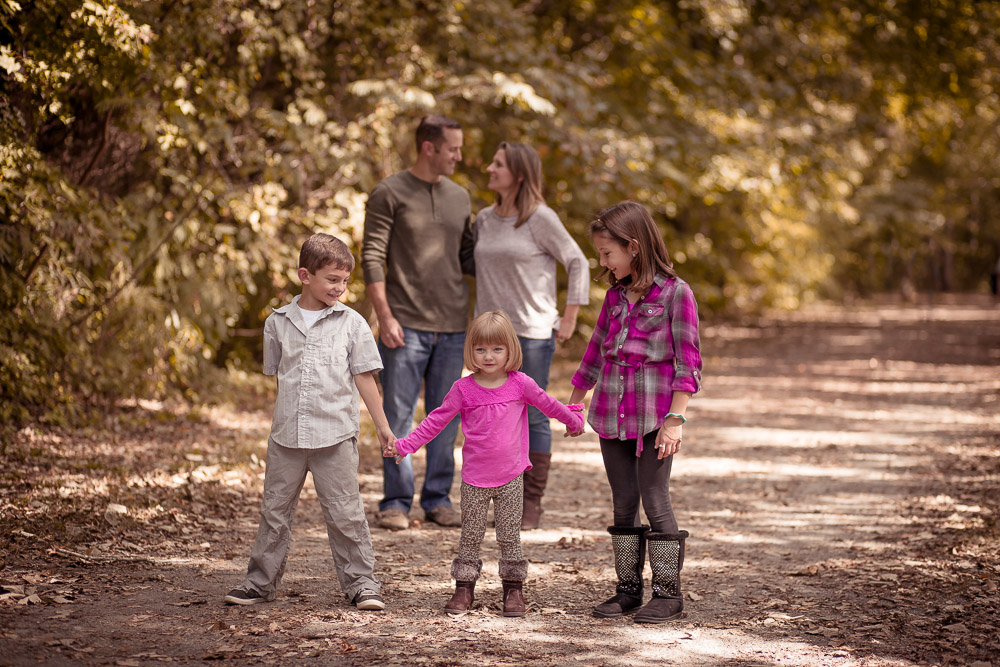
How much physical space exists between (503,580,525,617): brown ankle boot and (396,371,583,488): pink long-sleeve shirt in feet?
1.55

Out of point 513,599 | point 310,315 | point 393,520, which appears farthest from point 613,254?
point 393,520

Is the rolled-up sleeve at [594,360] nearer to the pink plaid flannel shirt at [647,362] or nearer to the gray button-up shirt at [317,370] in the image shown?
the pink plaid flannel shirt at [647,362]

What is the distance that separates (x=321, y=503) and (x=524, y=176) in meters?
2.43

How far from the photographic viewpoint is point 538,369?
6008mm

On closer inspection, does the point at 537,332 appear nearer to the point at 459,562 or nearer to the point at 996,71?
the point at 459,562

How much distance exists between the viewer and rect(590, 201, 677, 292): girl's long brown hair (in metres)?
4.48

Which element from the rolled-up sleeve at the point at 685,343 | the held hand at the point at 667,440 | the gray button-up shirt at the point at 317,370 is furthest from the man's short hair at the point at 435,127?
the held hand at the point at 667,440

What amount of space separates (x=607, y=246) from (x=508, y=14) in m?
8.01

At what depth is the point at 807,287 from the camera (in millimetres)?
28703

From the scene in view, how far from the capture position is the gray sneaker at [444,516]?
621cm

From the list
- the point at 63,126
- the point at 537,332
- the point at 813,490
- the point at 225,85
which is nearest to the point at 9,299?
the point at 63,126

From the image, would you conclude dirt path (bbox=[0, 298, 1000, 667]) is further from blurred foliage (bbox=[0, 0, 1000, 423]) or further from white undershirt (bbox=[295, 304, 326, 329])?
white undershirt (bbox=[295, 304, 326, 329])

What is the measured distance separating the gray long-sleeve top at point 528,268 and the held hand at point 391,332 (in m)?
0.49

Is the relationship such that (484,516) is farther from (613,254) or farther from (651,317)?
(613,254)
